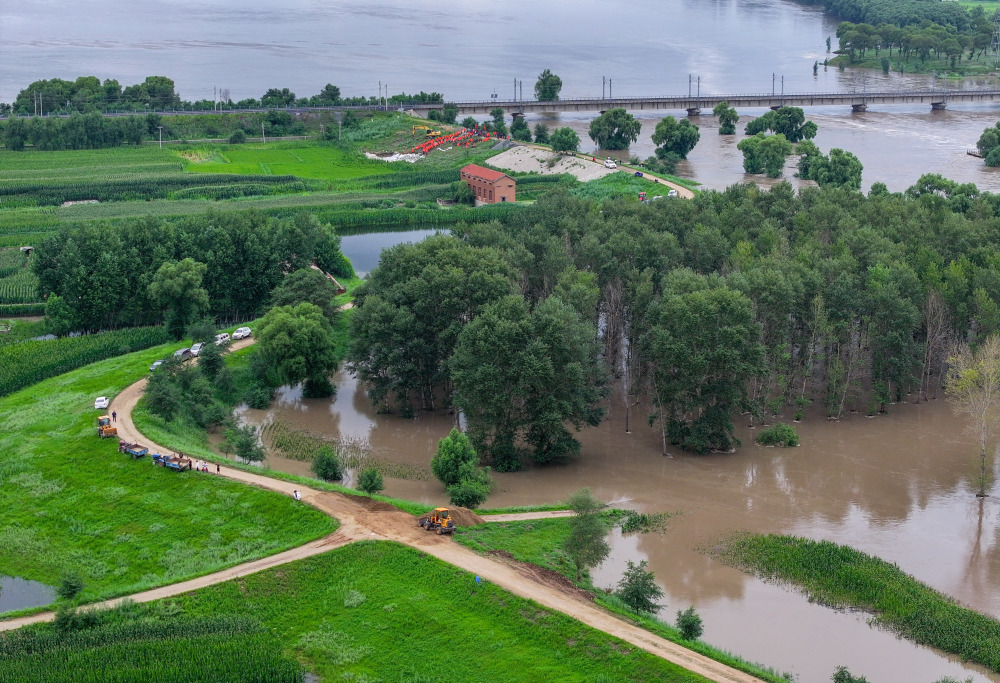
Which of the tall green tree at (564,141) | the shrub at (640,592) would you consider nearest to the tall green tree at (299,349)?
the shrub at (640,592)

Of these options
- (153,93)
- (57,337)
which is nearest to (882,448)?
(57,337)

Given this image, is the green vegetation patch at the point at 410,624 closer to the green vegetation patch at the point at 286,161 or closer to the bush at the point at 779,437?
the bush at the point at 779,437

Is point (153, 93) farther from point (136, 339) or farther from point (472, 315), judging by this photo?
point (472, 315)

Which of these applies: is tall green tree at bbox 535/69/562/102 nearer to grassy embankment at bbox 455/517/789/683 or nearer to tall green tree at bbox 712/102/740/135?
tall green tree at bbox 712/102/740/135

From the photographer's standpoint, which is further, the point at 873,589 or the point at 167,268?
the point at 167,268

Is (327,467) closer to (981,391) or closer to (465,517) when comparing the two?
(465,517)

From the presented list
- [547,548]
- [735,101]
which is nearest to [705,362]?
[547,548]

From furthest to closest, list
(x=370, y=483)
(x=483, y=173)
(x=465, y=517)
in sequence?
(x=483, y=173)
(x=370, y=483)
(x=465, y=517)
